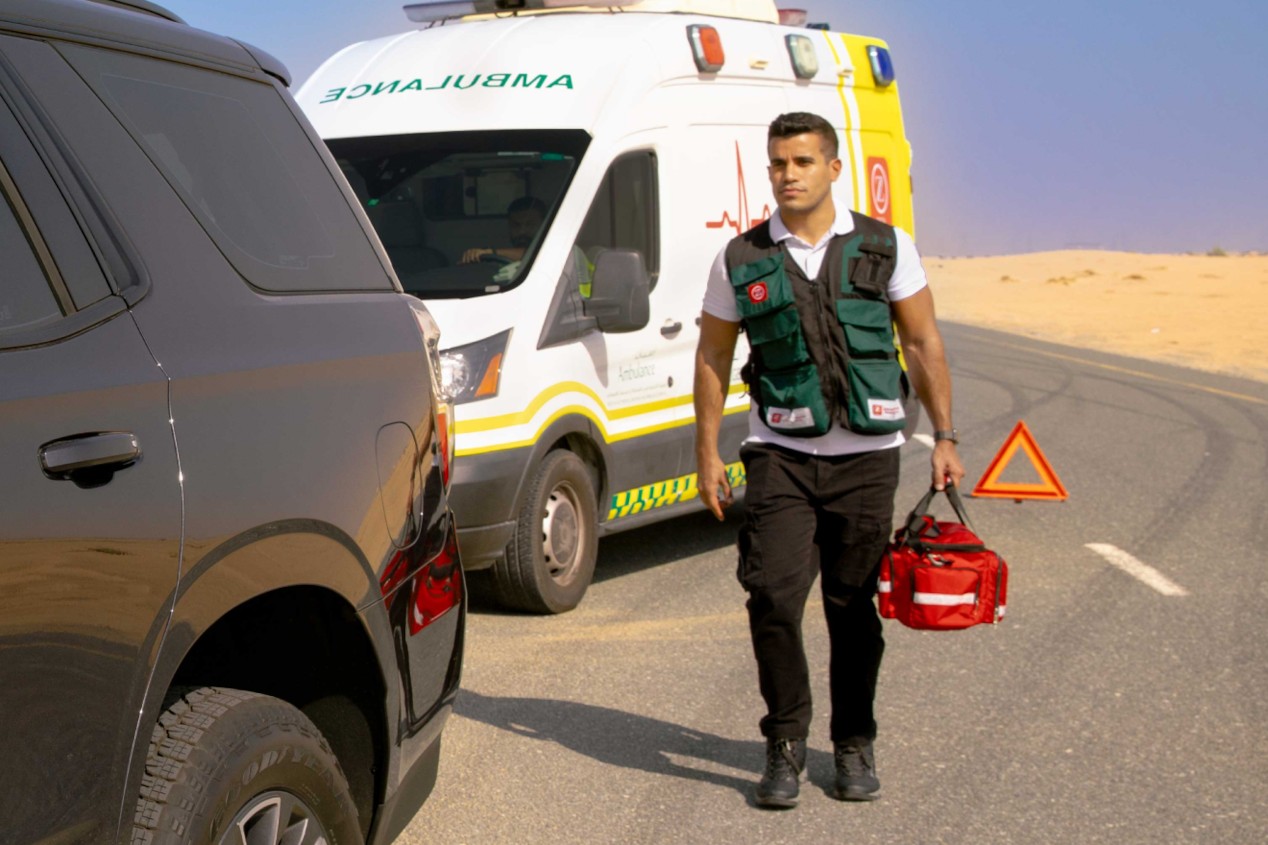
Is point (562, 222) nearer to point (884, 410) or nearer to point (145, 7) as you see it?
point (884, 410)

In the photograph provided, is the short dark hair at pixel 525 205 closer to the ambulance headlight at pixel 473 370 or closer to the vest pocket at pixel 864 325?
the ambulance headlight at pixel 473 370

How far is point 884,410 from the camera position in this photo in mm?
4590

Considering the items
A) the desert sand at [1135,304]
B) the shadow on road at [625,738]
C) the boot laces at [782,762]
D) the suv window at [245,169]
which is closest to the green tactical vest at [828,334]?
the boot laces at [782,762]

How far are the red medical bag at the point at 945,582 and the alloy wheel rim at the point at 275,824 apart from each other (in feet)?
7.08

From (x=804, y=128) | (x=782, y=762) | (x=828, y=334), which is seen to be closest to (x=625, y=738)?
(x=782, y=762)

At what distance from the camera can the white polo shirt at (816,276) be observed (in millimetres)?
4633

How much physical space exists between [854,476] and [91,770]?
2.79m

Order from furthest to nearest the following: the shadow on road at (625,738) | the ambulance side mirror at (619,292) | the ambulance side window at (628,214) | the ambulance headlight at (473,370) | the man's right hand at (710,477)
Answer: the ambulance side window at (628,214)
the ambulance side mirror at (619,292)
the ambulance headlight at (473,370)
the shadow on road at (625,738)
the man's right hand at (710,477)

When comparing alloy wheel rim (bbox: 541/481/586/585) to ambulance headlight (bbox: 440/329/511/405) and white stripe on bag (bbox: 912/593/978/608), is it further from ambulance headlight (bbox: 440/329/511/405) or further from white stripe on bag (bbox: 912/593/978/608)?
white stripe on bag (bbox: 912/593/978/608)

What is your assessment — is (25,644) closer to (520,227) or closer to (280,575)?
(280,575)

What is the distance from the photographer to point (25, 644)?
2.16m

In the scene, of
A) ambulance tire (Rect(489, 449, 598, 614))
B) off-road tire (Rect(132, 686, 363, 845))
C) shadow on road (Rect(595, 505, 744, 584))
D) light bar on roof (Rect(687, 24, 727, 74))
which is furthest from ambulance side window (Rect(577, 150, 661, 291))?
off-road tire (Rect(132, 686, 363, 845))

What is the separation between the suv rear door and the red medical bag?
8.67 ft

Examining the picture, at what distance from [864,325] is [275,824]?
2.46 meters
